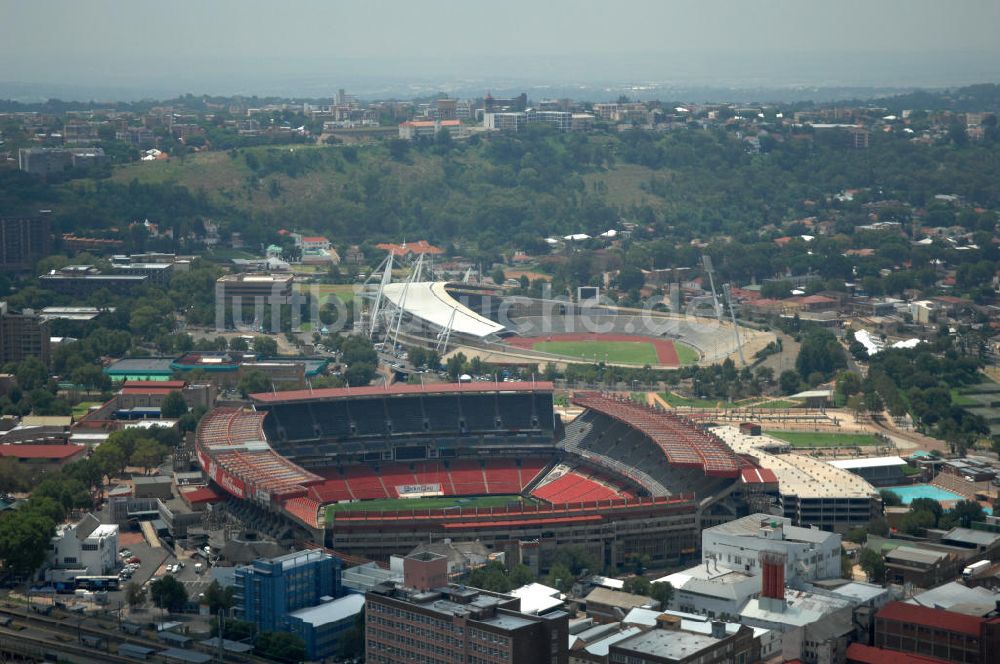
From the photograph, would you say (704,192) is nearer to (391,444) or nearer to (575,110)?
(575,110)

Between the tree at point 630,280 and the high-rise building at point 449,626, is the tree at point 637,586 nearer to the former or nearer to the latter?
the high-rise building at point 449,626

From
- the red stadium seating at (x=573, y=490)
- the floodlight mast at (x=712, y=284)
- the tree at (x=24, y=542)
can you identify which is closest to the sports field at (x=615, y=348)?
the floodlight mast at (x=712, y=284)

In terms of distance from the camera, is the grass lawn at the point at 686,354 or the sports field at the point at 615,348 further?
the sports field at the point at 615,348

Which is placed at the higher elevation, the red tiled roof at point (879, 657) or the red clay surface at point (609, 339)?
the red tiled roof at point (879, 657)

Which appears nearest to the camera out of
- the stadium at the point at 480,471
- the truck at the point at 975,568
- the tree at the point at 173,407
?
the truck at the point at 975,568

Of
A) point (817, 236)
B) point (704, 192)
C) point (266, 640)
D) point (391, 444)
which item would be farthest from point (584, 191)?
point (266, 640)

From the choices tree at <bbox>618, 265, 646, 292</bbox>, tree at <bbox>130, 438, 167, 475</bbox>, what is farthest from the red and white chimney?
tree at <bbox>618, 265, 646, 292</bbox>
